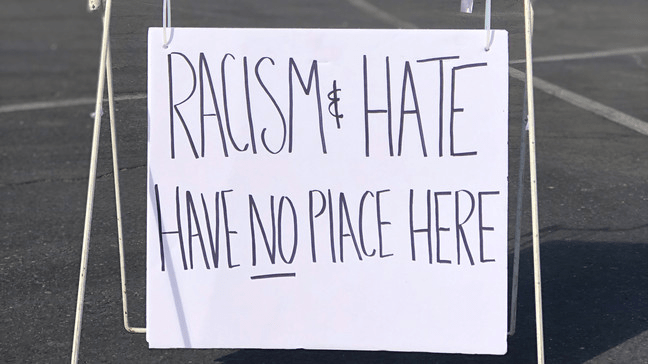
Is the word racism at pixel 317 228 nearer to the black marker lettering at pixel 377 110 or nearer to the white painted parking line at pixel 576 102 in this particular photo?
the black marker lettering at pixel 377 110

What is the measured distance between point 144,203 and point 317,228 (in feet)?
8.48

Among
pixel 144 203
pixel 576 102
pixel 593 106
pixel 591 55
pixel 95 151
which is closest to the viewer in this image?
pixel 95 151

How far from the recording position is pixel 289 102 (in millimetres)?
3740

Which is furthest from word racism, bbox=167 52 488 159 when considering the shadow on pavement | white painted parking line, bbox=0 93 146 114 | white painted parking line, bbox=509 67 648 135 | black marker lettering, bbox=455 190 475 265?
white painted parking line, bbox=0 93 146 114

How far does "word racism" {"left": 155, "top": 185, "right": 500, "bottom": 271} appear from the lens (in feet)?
12.4

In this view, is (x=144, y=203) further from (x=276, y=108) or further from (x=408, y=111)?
(x=408, y=111)

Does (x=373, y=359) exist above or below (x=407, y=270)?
below

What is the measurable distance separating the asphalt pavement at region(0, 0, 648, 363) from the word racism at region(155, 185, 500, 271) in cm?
37

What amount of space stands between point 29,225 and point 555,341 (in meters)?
3.24

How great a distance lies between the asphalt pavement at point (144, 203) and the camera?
13.7 ft

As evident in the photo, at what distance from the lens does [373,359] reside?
14.1 ft

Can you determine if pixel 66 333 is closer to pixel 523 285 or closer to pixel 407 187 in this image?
pixel 407 187

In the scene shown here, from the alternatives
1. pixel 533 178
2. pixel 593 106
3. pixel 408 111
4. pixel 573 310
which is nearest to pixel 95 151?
pixel 408 111

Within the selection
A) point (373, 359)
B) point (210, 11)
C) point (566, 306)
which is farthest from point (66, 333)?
point (210, 11)
